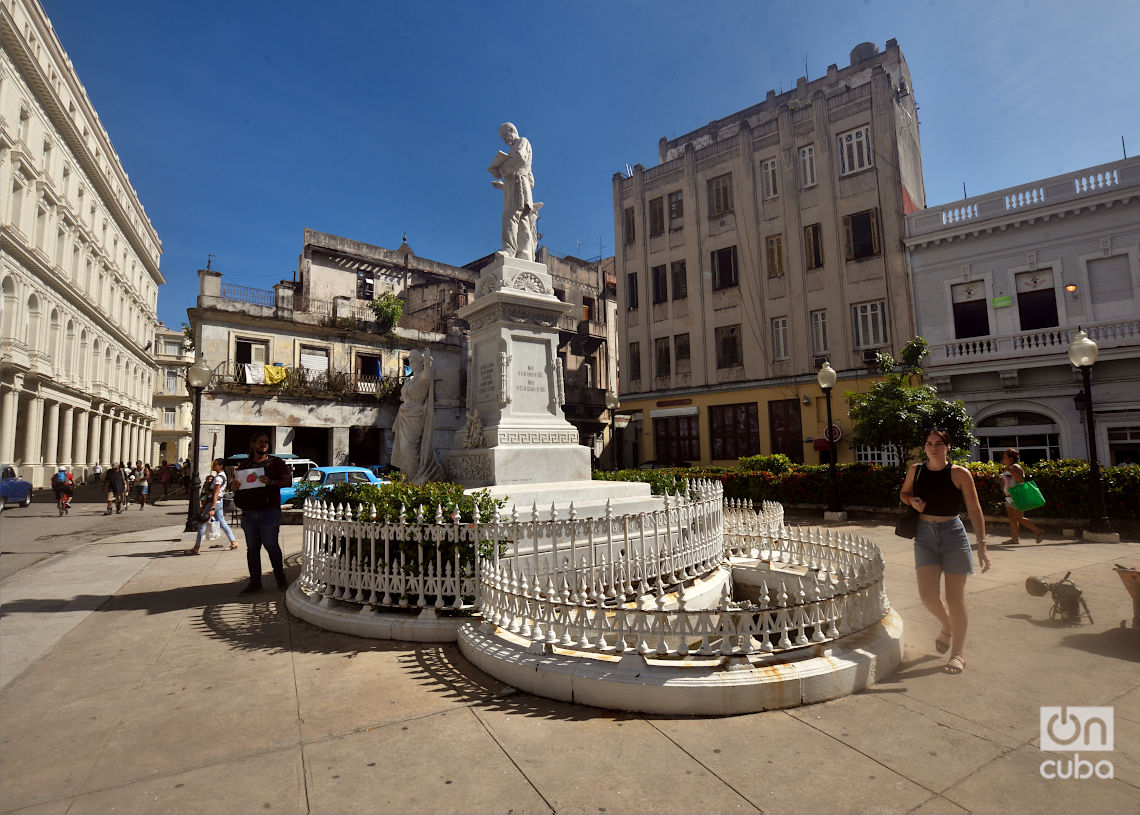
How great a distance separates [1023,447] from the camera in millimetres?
18422

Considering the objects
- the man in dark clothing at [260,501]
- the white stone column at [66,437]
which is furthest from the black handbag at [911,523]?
the white stone column at [66,437]

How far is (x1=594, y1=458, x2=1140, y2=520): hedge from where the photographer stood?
10922 millimetres

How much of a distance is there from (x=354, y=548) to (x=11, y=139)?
106ft

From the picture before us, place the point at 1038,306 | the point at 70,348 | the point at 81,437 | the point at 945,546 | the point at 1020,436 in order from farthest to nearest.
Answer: the point at 81,437
the point at 70,348
the point at 1038,306
the point at 1020,436
the point at 945,546

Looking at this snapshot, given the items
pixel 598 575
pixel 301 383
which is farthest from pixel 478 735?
pixel 301 383

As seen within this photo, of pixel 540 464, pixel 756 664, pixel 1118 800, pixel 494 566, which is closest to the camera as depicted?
pixel 1118 800

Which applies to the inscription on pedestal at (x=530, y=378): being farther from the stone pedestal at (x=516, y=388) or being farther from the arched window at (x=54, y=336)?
the arched window at (x=54, y=336)

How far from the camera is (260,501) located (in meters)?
6.69

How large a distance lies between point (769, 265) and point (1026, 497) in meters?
17.6

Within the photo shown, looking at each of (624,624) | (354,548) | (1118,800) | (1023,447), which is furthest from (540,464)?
(1023,447)

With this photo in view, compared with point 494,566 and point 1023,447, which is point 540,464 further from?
point 1023,447

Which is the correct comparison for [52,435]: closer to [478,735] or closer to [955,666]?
[478,735]

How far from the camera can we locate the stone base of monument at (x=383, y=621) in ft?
16.3

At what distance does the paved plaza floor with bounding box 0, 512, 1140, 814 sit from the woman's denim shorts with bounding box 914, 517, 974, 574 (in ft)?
2.40
